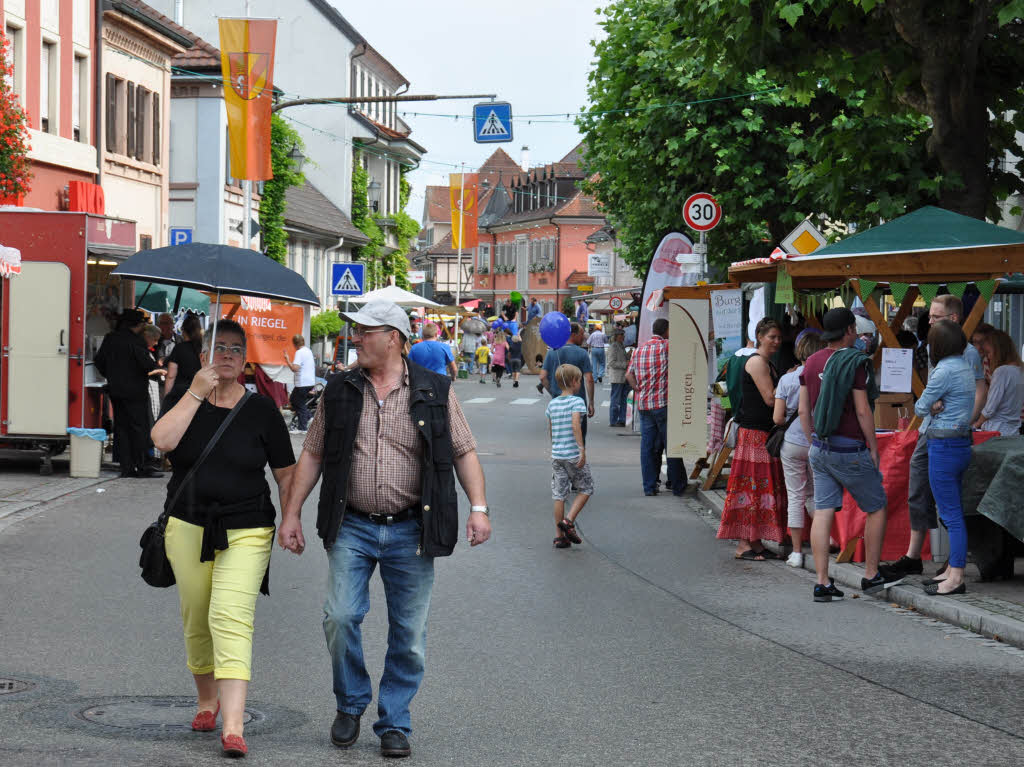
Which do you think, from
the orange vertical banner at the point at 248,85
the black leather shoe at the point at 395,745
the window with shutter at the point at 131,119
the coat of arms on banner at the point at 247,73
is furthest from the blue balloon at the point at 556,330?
the window with shutter at the point at 131,119

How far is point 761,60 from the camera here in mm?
13133

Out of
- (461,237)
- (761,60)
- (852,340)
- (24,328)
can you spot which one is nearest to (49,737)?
(852,340)

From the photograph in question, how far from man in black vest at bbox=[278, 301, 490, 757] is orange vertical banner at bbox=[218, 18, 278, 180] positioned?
759 inches

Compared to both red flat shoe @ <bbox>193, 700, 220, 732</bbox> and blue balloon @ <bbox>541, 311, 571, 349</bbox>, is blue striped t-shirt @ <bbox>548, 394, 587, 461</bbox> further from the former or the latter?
blue balloon @ <bbox>541, 311, 571, 349</bbox>

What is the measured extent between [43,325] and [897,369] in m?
10.5

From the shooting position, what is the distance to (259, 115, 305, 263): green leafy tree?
44.3 m

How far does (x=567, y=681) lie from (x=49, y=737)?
99.1 inches

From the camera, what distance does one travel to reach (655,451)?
56.2 feet

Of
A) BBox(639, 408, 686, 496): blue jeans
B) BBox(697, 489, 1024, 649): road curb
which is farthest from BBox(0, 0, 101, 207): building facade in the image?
BBox(697, 489, 1024, 649): road curb

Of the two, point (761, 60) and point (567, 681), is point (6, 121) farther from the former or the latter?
point (567, 681)

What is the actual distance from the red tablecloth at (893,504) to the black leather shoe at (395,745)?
6.14 meters

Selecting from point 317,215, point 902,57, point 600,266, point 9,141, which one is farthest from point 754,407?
point 600,266

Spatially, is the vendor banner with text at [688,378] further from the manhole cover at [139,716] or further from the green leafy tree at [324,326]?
the green leafy tree at [324,326]

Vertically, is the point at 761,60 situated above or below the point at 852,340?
above
